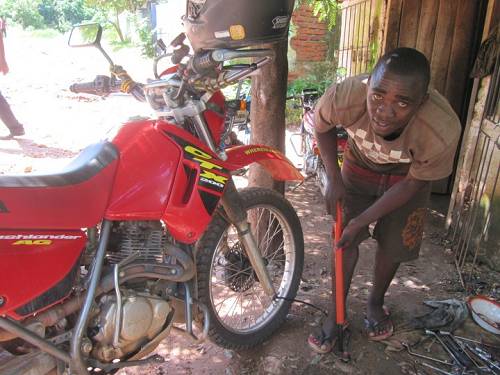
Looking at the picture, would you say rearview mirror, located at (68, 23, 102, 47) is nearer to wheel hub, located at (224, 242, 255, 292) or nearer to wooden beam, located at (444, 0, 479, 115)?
wheel hub, located at (224, 242, 255, 292)

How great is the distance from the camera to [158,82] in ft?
7.23

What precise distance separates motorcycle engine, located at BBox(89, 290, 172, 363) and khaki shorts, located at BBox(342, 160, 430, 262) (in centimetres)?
128

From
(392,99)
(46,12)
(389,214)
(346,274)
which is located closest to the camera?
(392,99)

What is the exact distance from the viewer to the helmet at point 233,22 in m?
2.03

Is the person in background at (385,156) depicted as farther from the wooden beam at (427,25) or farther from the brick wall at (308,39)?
the brick wall at (308,39)

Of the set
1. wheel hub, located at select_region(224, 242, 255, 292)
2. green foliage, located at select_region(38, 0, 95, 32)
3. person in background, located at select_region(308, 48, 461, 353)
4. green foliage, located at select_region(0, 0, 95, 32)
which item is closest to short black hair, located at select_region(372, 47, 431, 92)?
person in background, located at select_region(308, 48, 461, 353)

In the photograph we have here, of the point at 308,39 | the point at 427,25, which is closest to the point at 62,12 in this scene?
the point at 308,39

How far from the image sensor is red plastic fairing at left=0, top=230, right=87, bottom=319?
1568 millimetres

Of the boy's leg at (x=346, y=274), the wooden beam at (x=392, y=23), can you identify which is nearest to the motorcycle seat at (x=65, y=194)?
the boy's leg at (x=346, y=274)

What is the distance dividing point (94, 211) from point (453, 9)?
4.46 metres

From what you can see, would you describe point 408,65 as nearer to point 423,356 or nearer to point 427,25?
point 423,356

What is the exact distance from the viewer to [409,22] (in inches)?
191

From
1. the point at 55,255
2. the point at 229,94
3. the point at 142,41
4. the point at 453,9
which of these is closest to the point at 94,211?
the point at 55,255

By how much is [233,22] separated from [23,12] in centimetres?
3316
